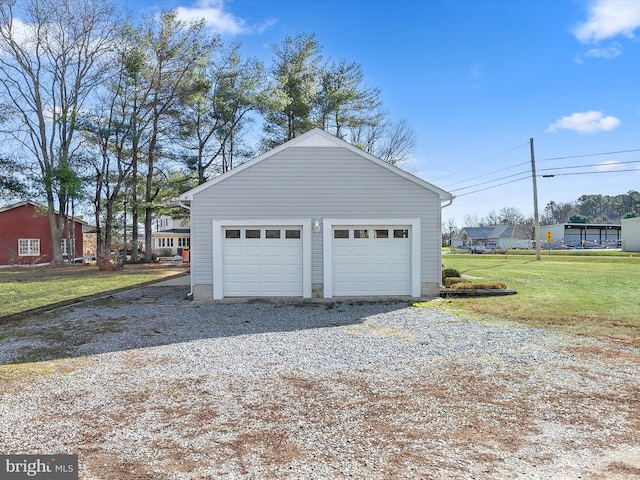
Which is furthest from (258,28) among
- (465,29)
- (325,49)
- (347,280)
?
(325,49)

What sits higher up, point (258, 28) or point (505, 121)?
point (258, 28)

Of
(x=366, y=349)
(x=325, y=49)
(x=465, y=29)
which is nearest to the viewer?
(x=366, y=349)

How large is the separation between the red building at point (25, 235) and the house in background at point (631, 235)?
4889 cm

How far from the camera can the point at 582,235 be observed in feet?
190

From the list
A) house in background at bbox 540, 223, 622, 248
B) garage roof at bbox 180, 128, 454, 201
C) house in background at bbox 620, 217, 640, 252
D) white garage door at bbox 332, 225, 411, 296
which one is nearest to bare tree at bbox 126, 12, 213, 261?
garage roof at bbox 180, 128, 454, 201

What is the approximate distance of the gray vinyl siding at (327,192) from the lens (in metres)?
10.8

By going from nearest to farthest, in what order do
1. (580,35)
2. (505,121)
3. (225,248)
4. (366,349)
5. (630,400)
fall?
(630,400), (366,349), (225,248), (580,35), (505,121)

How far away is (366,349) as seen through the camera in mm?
5941

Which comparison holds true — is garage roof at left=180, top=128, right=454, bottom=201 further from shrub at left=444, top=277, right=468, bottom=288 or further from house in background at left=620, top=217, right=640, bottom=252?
house in background at left=620, top=217, right=640, bottom=252

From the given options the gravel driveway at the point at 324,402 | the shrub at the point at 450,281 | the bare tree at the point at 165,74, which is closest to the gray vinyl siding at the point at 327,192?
the shrub at the point at 450,281

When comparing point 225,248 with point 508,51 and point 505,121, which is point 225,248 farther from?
point 505,121

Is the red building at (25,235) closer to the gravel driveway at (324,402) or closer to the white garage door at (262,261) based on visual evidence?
the white garage door at (262,261)

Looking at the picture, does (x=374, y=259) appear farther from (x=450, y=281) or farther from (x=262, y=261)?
(x=262, y=261)

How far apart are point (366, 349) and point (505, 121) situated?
18754mm
